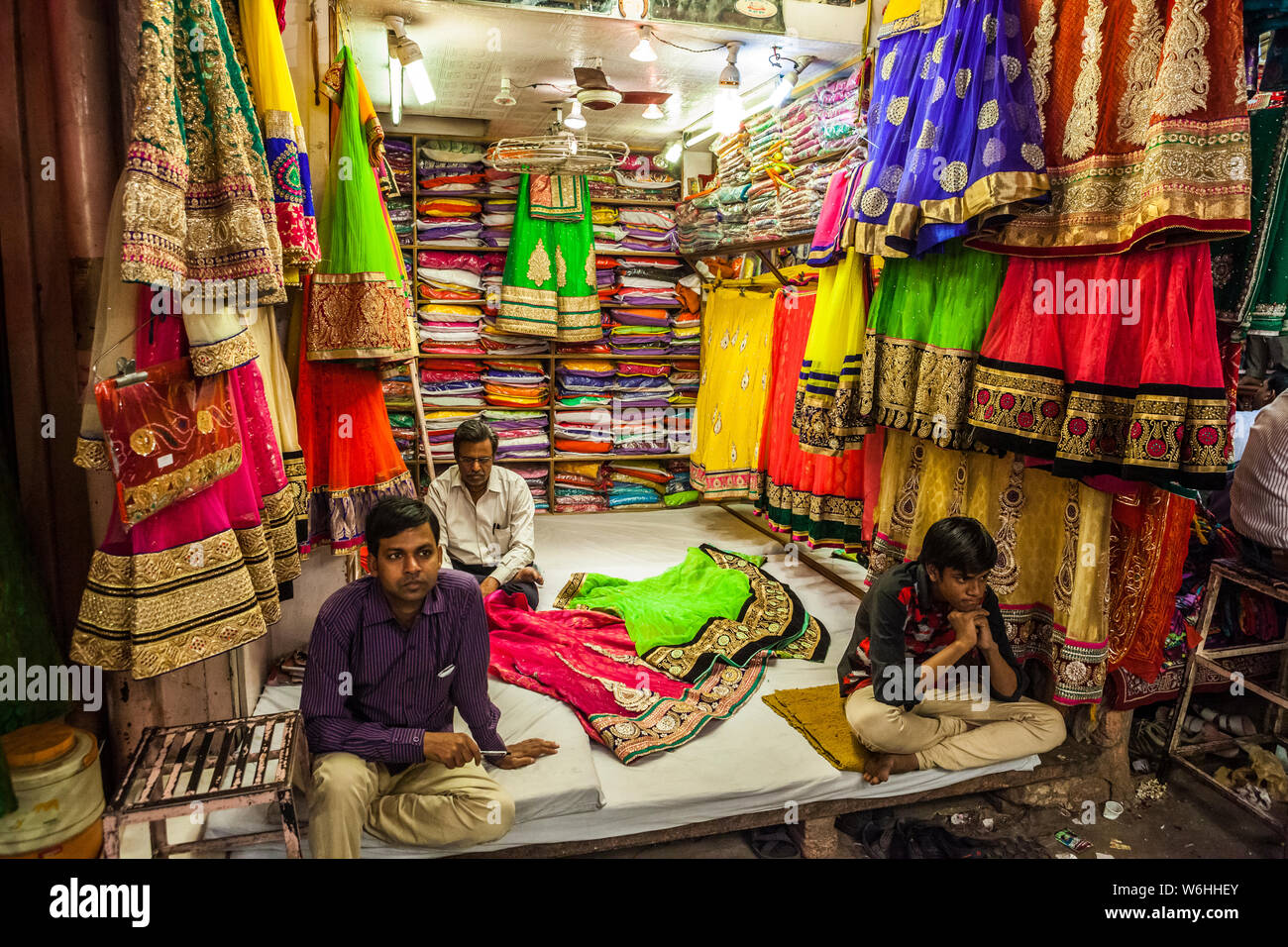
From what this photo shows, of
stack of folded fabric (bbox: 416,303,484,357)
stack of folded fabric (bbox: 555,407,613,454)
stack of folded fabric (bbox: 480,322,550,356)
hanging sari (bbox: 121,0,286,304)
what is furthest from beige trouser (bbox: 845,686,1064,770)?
stack of folded fabric (bbox: 416,303,484,357)

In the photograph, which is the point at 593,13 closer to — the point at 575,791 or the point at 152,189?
the point at 152,189

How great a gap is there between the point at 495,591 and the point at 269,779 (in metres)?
1.53

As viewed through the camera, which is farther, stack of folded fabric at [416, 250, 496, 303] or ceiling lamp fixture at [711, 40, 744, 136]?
stack of folded fabric at [416, 250, 496, 303]

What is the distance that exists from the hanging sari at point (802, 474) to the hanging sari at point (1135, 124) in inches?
40.4

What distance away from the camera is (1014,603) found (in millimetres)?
2410

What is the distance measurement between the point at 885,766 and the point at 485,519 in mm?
1883

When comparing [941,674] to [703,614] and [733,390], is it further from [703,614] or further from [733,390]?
[733,390]

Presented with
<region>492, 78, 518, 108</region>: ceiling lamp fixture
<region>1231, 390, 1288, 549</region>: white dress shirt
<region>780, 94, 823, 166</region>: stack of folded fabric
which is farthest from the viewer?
<region>492, 78, 518, 108</region>: ceiling lamp fixture

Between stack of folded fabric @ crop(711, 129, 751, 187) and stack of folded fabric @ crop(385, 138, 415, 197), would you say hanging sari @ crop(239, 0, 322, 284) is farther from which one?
stack of folded fabric @ crop(385, 138, 415, 197)

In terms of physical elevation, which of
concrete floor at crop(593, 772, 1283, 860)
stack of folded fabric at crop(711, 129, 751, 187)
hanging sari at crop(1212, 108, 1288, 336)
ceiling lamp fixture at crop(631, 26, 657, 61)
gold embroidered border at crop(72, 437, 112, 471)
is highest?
ceiling lamp fixture at crop(631, 26, 657, 61)

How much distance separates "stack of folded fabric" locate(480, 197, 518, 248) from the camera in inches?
191

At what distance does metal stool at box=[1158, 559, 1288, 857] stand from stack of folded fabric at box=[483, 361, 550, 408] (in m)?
3.63

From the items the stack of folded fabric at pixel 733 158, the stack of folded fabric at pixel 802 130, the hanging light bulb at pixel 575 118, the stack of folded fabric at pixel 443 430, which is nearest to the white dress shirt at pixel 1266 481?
the stack of folded fabric at pixel 802 130

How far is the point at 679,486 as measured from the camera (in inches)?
207
